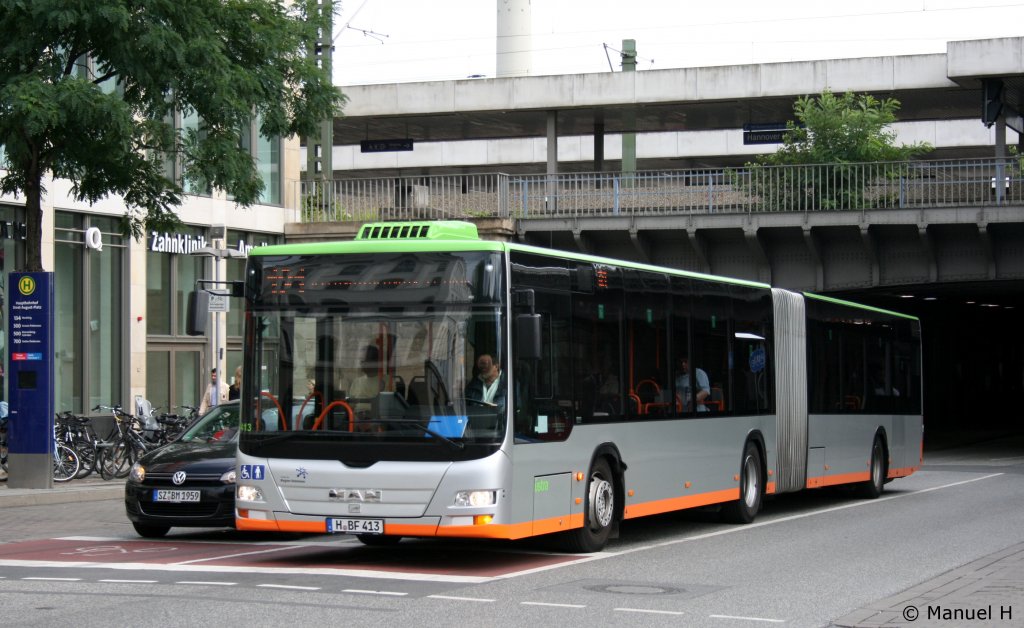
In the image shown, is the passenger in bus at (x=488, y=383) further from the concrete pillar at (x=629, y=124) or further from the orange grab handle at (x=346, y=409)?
the concrete pillar at (x=629, y=124)

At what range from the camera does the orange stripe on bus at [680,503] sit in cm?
1421

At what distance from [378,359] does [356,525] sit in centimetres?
132

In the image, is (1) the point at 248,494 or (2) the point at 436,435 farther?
(1) the point at 248,494

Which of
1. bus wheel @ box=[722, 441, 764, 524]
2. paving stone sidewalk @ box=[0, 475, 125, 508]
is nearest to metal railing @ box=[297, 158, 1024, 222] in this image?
paving stone sidewalk @ box=[0, 475, 125, 508]

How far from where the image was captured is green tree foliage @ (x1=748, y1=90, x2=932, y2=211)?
3338 cm

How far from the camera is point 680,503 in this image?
50.2 ft

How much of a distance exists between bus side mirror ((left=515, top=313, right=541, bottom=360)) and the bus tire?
36.9 ft

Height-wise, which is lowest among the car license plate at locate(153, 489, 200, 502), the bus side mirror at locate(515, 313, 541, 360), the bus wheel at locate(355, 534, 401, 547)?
the bus wheel at locate(355, 534, 401, 547)

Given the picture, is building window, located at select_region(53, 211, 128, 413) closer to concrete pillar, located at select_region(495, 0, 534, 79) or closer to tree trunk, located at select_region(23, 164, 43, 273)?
tree trunk, located at select_region(23, 164, 43, 273)

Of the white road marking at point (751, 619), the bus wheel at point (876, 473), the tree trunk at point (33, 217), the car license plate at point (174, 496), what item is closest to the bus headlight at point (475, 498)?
the white road marking at point (751, 619)

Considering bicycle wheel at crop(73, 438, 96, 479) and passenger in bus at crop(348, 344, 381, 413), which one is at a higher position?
passenger in bus at crop(348, 344, 381, 413)

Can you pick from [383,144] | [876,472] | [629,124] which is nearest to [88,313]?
[876,472]

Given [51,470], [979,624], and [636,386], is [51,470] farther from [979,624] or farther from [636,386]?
[979,624]

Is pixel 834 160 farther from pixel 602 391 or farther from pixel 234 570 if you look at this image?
pixel 234 570
